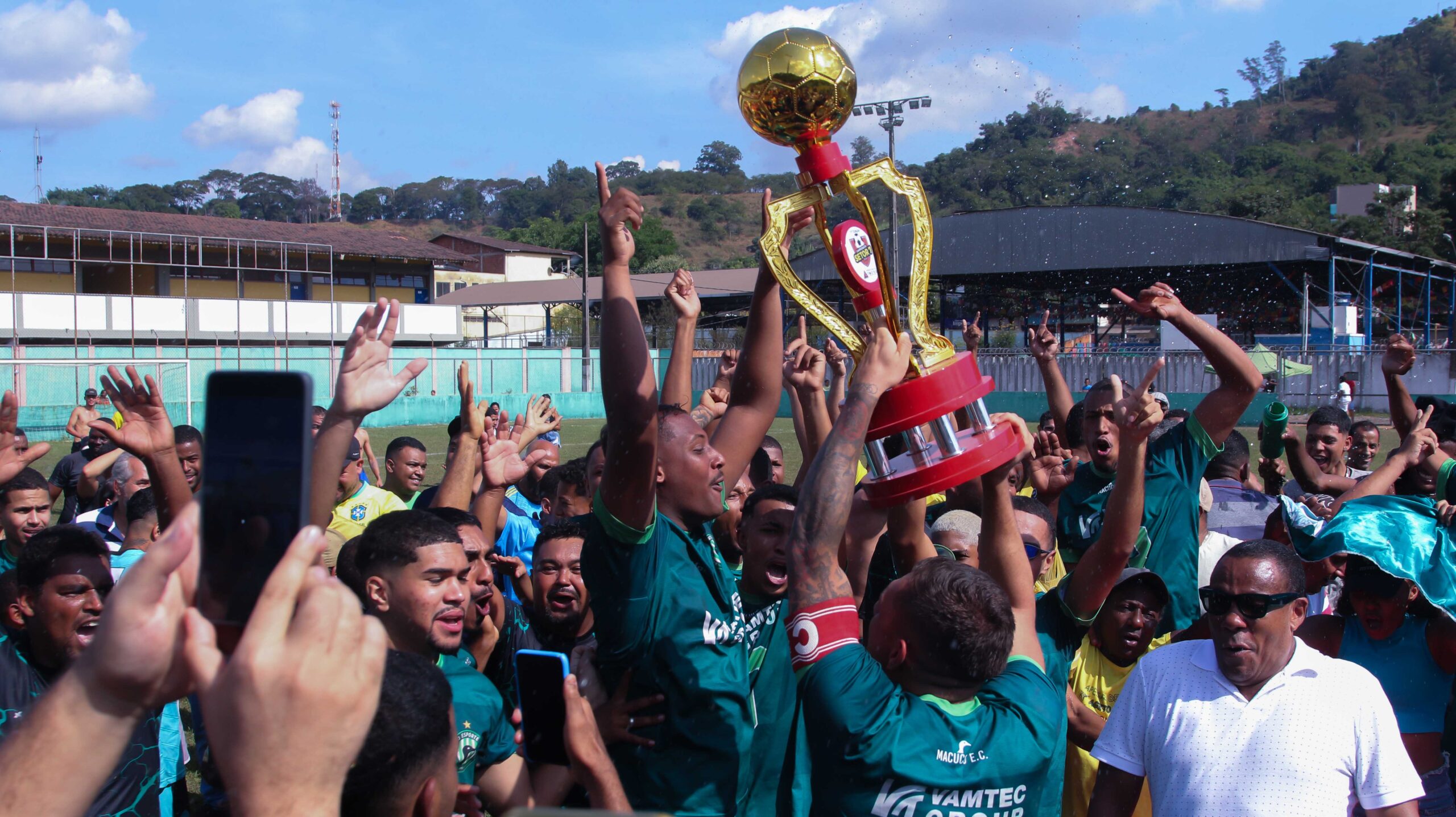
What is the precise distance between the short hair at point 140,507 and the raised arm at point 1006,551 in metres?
4.50

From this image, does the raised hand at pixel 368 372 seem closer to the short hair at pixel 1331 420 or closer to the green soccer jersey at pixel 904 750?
the green soccer jersey at pixel 904 750

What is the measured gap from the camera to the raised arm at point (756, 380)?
3.41 meters

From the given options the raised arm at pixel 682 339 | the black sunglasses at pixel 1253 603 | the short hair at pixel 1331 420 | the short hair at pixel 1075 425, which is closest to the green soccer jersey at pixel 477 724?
the raised arm at pixel 682 339

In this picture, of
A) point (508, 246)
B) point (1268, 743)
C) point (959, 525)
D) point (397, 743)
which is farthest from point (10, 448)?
point (508, 246)

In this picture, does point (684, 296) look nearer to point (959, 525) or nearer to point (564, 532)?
point (564, 532)

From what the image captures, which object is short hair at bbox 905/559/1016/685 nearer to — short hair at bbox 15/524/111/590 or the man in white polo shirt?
the man in white polo shirt

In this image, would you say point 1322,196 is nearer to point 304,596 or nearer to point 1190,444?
point 1190,444

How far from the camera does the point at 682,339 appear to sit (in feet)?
13.3

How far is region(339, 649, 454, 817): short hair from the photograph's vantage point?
5.64 ft

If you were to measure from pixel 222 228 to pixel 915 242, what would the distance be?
45.9 meters

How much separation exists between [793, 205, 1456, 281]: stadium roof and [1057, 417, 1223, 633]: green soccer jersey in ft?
87.7

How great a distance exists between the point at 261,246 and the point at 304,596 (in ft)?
140

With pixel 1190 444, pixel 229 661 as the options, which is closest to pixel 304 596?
pixel 229 661

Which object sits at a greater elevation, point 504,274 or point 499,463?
point 504,274
